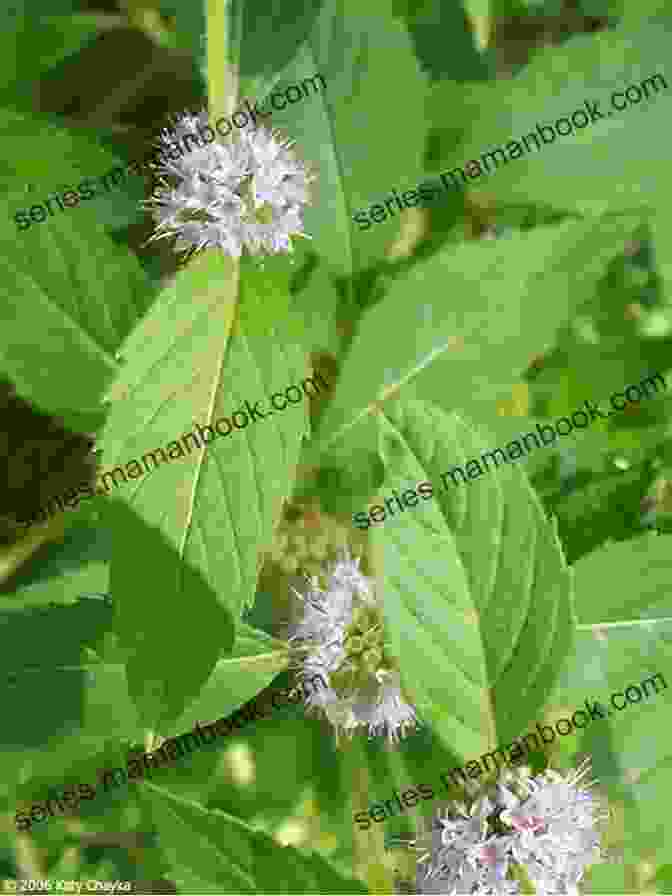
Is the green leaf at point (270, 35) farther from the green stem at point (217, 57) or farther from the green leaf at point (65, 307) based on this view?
the green stem at point (217, 57)

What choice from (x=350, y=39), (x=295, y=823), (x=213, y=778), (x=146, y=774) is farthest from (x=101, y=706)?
(x=350, y=39)

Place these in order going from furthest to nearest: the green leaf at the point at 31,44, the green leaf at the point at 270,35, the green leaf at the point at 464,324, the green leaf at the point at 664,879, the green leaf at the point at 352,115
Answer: the green leaf at the point at 31,44 → the green leaf at the point at 464,324 → the green leaf at the point at 352,115 → the green leaf at the point at 270,35 → the green leaf at the point at 664,879

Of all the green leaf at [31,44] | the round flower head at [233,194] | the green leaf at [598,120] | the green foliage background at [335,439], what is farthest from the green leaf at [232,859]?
the green leaf at [31,44]

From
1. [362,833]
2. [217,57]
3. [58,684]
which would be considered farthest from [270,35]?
[362,833]

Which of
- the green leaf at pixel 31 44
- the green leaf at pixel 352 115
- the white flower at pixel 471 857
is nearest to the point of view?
the white flower at pixel 471 857

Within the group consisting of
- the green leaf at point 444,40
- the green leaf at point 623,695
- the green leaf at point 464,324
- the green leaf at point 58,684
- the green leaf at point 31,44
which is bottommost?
the green leaf at point 623,695
